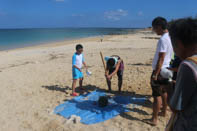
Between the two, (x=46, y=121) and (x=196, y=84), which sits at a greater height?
(x=196, y=84)

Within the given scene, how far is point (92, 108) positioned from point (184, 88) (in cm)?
338

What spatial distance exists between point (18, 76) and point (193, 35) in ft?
25.5

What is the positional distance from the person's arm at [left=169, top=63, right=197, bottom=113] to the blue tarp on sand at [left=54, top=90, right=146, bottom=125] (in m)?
2.73

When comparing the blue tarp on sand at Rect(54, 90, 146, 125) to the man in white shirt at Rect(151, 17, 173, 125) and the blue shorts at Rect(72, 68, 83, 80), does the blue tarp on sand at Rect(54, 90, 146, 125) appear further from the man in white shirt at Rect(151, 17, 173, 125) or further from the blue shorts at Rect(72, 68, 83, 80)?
the man in white shirt at Rect(151, 17, 173, 125)

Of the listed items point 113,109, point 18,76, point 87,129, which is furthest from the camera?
point 18,76

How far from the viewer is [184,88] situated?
107 cm

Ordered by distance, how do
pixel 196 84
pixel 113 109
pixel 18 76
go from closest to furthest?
pixel 196 84, pixel 113 109, pixel 18 76

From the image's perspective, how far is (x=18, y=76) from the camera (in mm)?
7531

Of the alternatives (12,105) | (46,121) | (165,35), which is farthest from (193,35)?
(12,105)

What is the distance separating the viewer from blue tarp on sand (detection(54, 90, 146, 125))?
3790mm

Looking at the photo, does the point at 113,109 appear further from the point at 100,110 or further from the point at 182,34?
the point at 182,34

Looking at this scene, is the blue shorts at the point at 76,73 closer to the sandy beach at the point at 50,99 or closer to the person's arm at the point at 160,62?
the sandy beach at the point at 50,99

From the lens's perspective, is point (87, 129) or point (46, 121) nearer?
point (87, 129)

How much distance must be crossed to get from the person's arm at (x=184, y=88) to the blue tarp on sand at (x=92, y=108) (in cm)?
273
